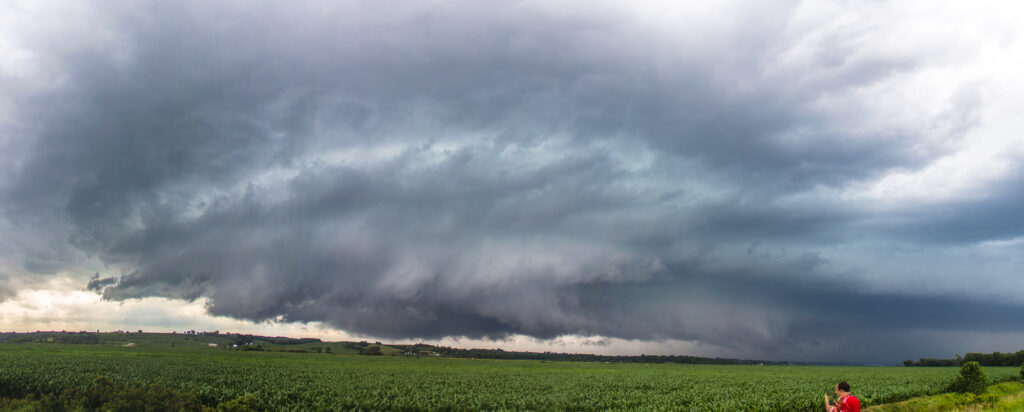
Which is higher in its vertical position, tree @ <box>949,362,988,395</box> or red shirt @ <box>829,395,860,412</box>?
red shirt @ <box>829,395,860,412</box>

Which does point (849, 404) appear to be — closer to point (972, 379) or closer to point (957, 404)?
point (957, 404)

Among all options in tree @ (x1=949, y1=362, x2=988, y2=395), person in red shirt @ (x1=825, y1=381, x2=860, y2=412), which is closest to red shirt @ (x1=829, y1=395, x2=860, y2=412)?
person in red shirt @ (x1=825, y1=381, x2=860, y2=412)

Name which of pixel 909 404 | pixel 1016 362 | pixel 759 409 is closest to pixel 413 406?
pixel 759 409

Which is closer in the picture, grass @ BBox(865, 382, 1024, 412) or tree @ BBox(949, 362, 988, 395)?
grass @ BBox(865, 382, 1024, 412)

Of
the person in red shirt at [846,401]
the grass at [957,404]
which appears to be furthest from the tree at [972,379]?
the person in red shirt at [846,401]

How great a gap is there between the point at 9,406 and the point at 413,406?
2670cm

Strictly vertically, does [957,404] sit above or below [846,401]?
below

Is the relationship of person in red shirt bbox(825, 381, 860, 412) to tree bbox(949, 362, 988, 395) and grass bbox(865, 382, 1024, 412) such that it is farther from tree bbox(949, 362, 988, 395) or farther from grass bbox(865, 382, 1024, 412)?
tree bbox(949, 362, 988, 395)

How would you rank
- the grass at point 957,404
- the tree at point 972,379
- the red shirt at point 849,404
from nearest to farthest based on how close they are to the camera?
the red shirt at point 849,404 → the grass at point 957,404 → the tree at point 972,379

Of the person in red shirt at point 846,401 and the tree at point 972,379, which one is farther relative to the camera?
the tree at point 972,379

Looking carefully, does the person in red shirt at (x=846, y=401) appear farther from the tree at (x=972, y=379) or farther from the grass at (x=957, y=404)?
the tree at (x=972, y=379)

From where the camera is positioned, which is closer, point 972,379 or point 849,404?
point 849,404

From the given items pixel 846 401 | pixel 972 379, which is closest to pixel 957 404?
pixel 972 379

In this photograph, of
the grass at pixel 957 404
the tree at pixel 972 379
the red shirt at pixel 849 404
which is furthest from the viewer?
the tree at pixel 972 379
